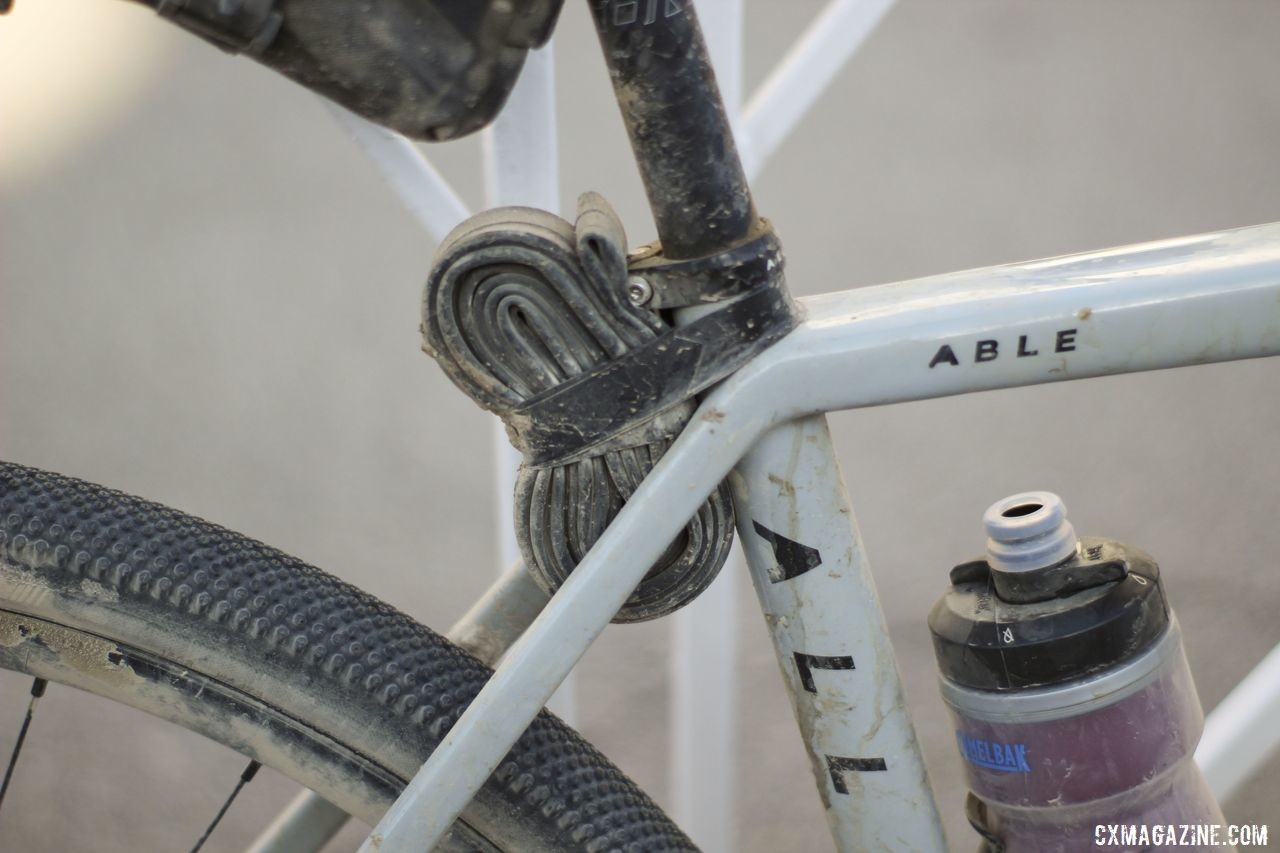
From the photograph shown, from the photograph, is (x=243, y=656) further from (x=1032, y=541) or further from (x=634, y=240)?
(x=634, y=240)

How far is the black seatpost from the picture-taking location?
40 centimetres

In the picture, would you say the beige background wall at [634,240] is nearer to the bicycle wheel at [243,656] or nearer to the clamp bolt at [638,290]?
the bicycle wheel at [243,656]

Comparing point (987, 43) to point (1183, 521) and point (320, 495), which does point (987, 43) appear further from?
point (320, 495)

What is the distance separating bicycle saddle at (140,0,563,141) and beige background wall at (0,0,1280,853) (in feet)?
2.74

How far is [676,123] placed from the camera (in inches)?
16.2

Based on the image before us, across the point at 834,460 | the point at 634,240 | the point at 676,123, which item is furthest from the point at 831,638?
the point at 634,240

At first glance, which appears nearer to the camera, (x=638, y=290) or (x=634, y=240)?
(x=638, y=290)

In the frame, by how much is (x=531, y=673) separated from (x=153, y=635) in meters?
0.14

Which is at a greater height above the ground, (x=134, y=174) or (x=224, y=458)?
(x=134, y=174)

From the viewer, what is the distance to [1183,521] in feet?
4.55

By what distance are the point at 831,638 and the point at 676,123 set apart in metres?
0.19

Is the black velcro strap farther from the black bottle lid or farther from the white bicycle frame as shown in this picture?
the black bottle lid

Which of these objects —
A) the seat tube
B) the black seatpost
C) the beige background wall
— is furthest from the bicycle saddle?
the beige background wall

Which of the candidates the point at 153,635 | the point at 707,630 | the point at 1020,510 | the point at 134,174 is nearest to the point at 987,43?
the point at 134,174
